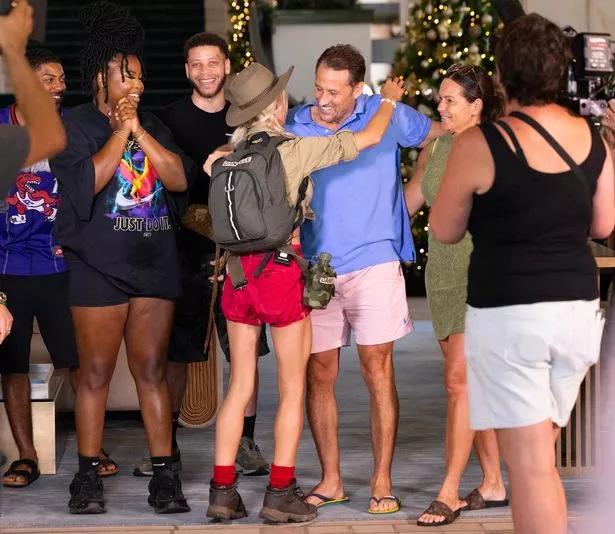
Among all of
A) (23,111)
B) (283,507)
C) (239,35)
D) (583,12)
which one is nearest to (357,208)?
(283,507)

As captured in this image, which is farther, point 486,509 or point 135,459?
A: point 135,459

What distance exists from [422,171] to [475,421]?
1550mm

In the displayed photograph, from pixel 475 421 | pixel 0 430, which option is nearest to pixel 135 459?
pixel 0 430

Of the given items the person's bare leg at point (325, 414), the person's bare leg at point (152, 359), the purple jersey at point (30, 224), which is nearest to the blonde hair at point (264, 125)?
the person's bare leg at point (152, 359)

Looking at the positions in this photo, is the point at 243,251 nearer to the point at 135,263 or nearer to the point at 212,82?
the point at 135,263

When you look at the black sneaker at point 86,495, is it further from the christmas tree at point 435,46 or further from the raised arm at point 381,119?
the christmas tree at point 435,46

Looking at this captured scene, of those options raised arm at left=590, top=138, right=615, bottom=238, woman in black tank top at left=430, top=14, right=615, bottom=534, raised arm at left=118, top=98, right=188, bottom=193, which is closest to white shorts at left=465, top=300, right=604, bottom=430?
woman in black tank top at left=430, top=14, right=615, bottom=534

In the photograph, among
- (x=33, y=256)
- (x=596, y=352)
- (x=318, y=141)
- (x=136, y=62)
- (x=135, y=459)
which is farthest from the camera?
(x=135, y=459)

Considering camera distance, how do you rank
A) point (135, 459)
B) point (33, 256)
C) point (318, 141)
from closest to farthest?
point (318, 141), point (33, 256), point (135, 459)

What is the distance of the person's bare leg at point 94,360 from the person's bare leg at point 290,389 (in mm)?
575

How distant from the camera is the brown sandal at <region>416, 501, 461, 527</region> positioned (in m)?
4.31

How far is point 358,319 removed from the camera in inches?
176

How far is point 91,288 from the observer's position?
4.38m

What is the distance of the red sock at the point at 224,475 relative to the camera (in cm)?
427
